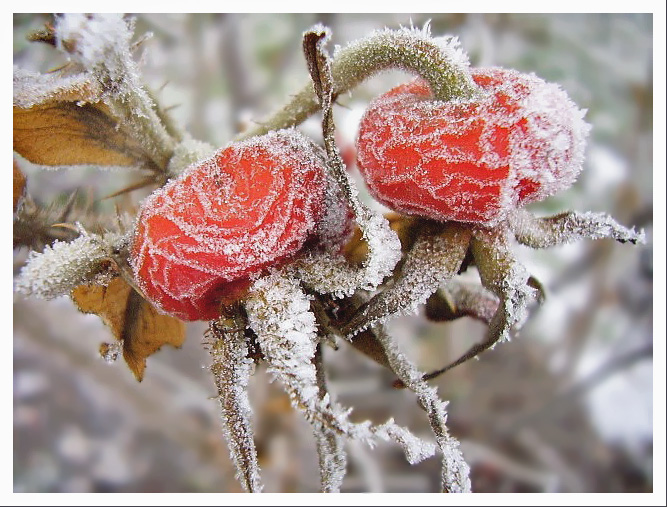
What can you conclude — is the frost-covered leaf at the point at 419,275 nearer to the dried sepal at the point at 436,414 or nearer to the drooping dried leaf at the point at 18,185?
the dried sepal at the point at 436,414

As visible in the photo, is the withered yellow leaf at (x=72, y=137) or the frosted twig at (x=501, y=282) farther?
the withered yellow leaf at (x=72, y=137)

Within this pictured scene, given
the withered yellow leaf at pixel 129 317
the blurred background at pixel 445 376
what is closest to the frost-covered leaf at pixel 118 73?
the withered yellow leaf at pixel 129 317

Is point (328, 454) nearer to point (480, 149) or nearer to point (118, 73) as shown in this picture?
point (480, 149)

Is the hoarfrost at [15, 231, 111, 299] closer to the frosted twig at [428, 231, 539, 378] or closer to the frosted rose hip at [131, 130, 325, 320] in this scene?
the frosted rose hip at [131, 130, 325, 320]

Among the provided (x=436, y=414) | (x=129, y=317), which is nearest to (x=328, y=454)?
(x=436, y=414)

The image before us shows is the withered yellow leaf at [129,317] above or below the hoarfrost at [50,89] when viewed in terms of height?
below

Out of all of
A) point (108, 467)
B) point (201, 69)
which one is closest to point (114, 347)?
point (201, 69)

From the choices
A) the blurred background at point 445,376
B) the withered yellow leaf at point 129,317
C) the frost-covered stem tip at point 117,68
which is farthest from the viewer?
the blurred background at point 445,376
